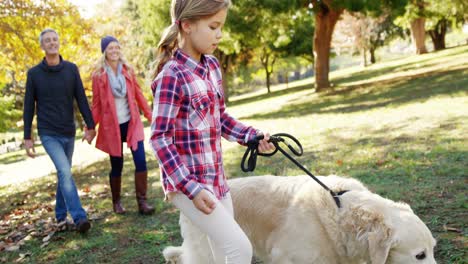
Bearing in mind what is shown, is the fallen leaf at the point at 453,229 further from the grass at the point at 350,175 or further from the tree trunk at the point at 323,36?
the tree trunk at the point at 323,36

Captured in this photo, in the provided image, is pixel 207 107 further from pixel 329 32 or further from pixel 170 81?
pixel 329 32

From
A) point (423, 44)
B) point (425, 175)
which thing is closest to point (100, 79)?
point (425, 175)

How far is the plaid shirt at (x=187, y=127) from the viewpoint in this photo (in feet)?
8.49

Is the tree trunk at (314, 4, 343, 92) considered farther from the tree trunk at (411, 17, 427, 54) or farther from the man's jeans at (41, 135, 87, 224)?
the tree trunk at (411, 17, 427, 54)

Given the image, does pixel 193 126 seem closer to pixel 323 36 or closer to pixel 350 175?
pixel 350 175

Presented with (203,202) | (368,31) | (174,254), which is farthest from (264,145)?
(368,31)

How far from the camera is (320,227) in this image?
9.90ft

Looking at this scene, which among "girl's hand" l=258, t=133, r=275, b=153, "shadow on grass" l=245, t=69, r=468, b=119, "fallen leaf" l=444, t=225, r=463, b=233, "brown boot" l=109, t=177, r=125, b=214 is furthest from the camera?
"shadow on grass" l=245, t=69, r=468, b=119

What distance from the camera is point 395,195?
558 centimetres

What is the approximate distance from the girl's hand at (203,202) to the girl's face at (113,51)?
419 centimetres

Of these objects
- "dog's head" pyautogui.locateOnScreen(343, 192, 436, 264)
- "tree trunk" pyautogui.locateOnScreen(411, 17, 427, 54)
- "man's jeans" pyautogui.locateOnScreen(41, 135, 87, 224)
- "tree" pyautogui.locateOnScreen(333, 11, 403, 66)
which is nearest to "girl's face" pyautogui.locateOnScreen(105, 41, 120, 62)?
"man's jeans" pyautogui.locateOnScreen(41, 135, 87, 224)

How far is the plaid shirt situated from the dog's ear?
955mm

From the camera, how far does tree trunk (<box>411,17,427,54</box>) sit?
40938 millimetres

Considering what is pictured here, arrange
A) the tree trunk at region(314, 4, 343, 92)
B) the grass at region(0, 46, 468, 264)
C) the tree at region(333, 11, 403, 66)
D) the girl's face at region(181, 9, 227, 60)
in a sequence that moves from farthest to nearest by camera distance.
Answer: the tree at region(333, 11, 403, 66) → the tree trunk at region(314, 4, 343, 92) → the grass at region(0, 46, 468, 264) → the girl's face at region(181, 9, 227, 60)
